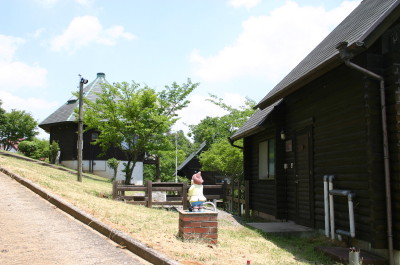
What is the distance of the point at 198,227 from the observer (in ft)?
21.4

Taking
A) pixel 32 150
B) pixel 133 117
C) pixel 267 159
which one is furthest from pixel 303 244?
pixel 32 150

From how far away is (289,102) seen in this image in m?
10.9

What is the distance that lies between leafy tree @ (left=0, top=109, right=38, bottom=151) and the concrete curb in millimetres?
33791

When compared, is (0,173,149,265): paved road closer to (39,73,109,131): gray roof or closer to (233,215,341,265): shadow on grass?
(233,215,341,265): shadow on grass

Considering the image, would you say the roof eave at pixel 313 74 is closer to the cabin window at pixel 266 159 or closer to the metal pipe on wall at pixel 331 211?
the metal pipe on wall at pixel 331 211

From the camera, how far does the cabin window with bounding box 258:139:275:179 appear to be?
39.1ft

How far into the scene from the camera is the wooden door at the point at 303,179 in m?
9.51

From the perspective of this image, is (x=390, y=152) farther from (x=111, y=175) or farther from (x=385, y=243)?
(x=111, y=175)

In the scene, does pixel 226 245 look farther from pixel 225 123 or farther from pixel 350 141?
pixel 225 123

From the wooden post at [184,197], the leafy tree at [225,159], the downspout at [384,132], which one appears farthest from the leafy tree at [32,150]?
the downspout at [384,132]

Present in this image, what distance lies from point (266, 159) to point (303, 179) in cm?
267

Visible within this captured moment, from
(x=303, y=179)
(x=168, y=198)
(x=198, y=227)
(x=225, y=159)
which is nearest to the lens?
(x=198, y=227)

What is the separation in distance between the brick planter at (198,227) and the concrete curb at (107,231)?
0.83 meters

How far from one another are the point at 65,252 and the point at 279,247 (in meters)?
3.96
